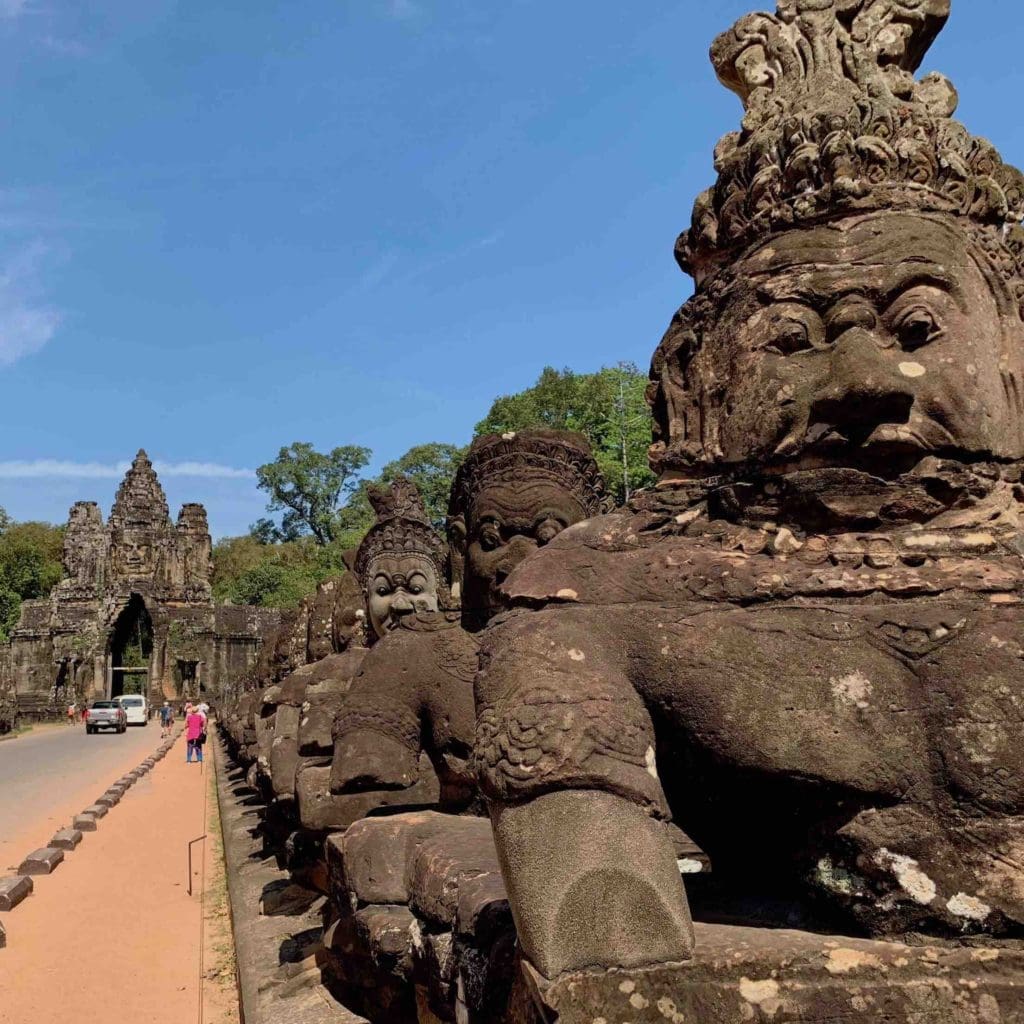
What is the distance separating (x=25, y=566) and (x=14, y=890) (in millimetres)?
57048

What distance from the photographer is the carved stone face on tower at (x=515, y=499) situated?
4.05 m

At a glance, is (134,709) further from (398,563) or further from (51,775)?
Result: (398,563)

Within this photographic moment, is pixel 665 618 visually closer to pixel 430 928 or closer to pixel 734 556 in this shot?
pixel 734 556

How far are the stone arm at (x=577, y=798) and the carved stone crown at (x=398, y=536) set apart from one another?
448cm

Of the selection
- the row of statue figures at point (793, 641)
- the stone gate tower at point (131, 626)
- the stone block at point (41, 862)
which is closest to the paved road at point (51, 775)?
the stone block at point (41, 862)

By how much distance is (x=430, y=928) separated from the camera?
2686 mm

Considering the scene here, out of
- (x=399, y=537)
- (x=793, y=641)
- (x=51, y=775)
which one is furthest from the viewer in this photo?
(x=51, y=775)

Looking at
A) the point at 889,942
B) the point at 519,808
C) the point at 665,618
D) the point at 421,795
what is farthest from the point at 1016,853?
the point at 421,795

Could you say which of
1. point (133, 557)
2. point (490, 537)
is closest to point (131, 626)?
point (133, 557)

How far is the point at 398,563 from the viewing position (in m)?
6.54

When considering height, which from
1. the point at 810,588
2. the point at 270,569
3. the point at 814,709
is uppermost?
the point at 270,569

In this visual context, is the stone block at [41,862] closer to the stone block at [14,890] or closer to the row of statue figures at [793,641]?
the stone block at [14,890]

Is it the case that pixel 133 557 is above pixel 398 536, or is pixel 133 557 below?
above

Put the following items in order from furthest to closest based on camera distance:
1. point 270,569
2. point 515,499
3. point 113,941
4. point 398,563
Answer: point 270,569, point 398,563, point 113,941, point 515,499
